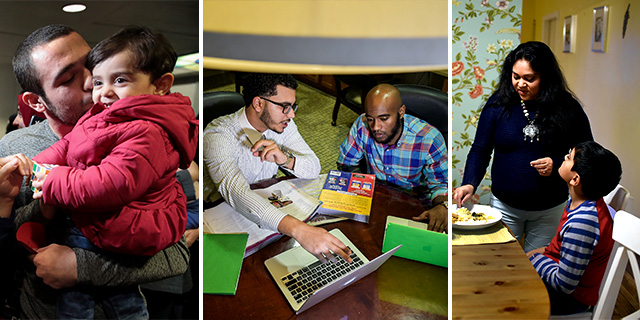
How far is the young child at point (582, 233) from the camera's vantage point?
1.86 m

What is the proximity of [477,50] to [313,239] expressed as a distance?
1140mm

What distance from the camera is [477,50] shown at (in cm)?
210

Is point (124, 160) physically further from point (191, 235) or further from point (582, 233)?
point (582, 233)

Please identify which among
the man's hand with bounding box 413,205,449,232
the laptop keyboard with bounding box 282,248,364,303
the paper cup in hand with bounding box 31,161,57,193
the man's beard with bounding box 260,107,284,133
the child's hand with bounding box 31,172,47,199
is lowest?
the laptop keyboard with bounding box 282,248,364,303

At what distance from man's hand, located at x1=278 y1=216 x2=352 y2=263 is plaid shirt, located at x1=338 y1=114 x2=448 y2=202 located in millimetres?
238

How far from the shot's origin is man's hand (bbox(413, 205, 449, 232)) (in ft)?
5.27

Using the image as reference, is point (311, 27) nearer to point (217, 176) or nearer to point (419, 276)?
point (217, 176)

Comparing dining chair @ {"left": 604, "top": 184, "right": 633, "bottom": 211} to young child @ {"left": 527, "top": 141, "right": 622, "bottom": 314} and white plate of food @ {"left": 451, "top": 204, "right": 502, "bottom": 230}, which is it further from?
white plate of food @ {"left": 451, "top": 204, "right": 502, "bottom": 230}

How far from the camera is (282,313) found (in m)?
1.53

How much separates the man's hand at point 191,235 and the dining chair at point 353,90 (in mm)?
571

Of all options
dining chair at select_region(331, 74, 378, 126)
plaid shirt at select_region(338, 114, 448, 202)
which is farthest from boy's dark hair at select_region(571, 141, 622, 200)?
dining chair at select_region(331, 74, 378, 126)

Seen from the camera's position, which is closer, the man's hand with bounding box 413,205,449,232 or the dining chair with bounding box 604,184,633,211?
the man's hand with bounding box 413,205,449,232

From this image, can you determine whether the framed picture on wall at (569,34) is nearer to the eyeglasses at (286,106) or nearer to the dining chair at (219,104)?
the eyeglasses at (286,106)

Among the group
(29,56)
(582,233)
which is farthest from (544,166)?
(29,56)
